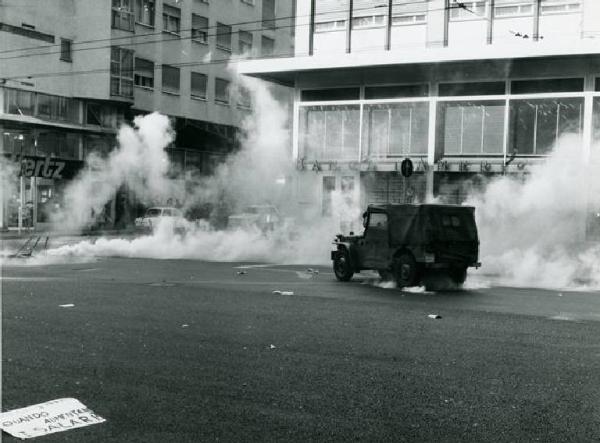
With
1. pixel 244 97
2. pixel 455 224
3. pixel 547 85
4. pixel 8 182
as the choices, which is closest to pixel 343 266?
pixel 455 224

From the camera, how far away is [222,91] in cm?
4394

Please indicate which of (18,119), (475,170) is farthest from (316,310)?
(18,119)

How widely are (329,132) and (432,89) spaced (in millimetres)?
5303

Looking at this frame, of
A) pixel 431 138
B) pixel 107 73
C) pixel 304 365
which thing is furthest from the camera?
pixel 107 73

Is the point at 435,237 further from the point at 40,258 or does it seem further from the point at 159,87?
the point at 159,87

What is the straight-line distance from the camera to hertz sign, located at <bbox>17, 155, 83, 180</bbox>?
36500 millimetres

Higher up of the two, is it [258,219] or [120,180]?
[120,180]

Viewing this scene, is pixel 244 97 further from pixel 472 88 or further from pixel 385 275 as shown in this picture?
pixel 385 275

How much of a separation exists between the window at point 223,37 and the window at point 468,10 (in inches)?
516

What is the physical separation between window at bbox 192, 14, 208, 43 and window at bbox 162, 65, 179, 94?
2.37 metres

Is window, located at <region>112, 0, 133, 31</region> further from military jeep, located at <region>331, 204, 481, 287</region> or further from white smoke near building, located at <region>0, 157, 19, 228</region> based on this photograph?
military jeep, located at <region>331, 204, 481, 287</region>

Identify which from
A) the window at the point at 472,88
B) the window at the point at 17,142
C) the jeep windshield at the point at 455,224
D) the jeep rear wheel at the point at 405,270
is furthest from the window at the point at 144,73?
the jeep rear wheel at the point at 405,270

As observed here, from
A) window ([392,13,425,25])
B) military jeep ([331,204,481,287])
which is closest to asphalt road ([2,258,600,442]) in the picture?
military jeep ([331,204,481,287])

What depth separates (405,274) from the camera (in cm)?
1549
